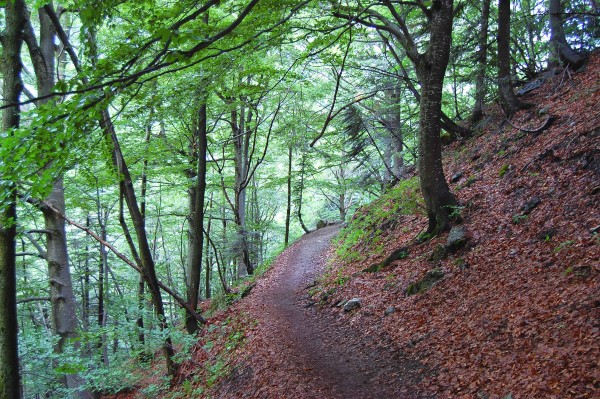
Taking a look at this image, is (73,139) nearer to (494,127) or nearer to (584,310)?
(584,310)

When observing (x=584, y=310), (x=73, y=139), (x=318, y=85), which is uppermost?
(x=318, y=85)

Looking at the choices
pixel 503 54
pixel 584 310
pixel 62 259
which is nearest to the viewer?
pixel 584 310

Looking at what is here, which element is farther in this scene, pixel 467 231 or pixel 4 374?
pixel 467 231

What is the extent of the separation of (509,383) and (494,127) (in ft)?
31.6

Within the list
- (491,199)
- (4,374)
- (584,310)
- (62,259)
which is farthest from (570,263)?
(62,259)

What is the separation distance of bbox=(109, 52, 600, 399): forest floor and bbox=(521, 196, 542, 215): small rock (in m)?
0.02

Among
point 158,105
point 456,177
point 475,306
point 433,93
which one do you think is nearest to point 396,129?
point 456,177

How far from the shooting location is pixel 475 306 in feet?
18.7

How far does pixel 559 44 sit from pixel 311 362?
1140 cm

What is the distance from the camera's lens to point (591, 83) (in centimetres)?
930

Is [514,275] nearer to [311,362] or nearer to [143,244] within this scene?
[311,362]

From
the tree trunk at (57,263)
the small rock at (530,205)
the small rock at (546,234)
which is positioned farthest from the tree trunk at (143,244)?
the small rock at (530,205)

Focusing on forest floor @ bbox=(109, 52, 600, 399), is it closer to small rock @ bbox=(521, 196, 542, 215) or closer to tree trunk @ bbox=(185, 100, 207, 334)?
small rock @ bbox=(521, 196, 542, 215)

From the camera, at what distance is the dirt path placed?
5223mm
